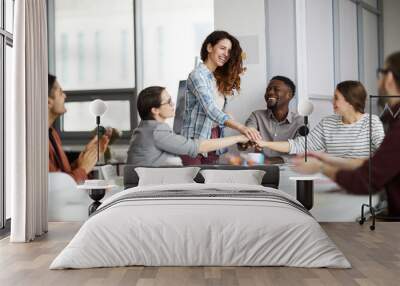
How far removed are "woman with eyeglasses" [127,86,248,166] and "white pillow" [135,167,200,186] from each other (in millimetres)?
195

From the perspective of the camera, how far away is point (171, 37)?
6.58 metres

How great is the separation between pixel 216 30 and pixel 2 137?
2703mm

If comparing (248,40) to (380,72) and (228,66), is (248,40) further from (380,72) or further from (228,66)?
(380,72)

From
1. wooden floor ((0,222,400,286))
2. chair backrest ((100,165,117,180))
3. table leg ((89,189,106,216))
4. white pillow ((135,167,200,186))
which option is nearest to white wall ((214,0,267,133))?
white pillow ((135,167,200,186))

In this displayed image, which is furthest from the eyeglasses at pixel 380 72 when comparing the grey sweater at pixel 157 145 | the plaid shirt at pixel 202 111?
the grey sweater at pixel 157 145

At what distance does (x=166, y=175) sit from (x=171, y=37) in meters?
1.64

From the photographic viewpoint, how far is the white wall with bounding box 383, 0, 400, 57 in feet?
21.3

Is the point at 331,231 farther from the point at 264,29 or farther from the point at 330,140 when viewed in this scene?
the point at 264,29

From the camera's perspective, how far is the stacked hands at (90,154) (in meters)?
6.64

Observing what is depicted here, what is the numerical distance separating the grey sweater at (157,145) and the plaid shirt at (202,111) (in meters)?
0.13

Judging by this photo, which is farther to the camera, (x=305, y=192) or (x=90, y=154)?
(x=90, y=154)

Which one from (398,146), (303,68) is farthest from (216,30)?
(398,146)

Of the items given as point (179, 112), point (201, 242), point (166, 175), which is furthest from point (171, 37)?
point (201, 242)

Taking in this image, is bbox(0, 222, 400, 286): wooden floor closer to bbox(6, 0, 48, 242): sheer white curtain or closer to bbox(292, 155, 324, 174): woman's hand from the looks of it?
bbox(6, 0, 48, 242): sheer white curtain
